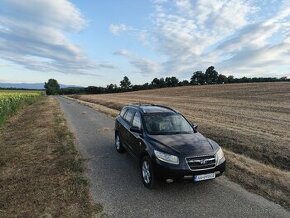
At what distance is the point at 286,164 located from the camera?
8.47 meters

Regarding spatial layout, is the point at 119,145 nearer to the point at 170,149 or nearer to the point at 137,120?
the point at 137,120

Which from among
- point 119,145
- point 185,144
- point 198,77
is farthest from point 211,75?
point 185,144

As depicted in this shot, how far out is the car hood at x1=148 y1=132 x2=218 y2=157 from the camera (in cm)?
623

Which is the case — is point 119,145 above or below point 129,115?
below

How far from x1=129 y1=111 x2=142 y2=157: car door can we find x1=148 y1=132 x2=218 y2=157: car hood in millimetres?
501

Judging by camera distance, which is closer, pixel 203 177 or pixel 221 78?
pixel 203 177

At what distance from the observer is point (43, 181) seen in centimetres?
688

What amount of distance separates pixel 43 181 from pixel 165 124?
320 centimetres

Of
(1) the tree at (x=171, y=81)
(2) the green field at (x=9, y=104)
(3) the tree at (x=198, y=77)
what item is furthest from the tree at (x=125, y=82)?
(2) the green field at (x=9, y=104)

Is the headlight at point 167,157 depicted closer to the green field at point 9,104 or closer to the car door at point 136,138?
the car door at point 136,138

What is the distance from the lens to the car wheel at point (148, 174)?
20.8ft

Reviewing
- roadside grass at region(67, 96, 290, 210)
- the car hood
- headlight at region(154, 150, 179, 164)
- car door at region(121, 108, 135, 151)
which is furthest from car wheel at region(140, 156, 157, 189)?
roadside grass at region(67, 96, 290, 210)

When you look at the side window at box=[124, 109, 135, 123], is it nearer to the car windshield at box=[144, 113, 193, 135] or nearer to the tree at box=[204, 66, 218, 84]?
the car windshield at box=[144, 113, 193, 135]

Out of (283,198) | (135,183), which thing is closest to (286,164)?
(283,198)
